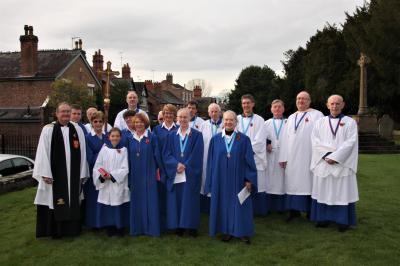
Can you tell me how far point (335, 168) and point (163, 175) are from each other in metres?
2.93

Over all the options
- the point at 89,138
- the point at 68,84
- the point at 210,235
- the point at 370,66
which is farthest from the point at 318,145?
the point at 370,66

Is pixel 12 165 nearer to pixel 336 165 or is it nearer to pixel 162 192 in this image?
pixel 162 192

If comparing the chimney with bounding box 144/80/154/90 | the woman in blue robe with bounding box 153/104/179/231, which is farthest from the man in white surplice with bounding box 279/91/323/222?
the chimney with bounding box 144/80/154/90

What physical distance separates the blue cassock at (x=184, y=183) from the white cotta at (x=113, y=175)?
69cm

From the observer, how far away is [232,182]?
6.18 m

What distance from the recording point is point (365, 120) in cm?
2247

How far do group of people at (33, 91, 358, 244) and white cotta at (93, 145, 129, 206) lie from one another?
16mm

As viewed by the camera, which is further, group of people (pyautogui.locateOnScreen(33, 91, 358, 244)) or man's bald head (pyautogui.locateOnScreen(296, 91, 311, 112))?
man's bald head (pyautogui.locateOnScreen(296, 91, 311, 112))

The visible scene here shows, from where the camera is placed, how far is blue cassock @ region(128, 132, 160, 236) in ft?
21.4

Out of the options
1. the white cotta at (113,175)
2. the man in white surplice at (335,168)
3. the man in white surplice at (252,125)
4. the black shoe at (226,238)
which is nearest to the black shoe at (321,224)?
the man in white surplice at (335,168)

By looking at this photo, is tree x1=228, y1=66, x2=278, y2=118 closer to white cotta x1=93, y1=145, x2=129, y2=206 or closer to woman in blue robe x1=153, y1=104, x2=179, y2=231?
woman in blue robe x1=153, y1=104, x2=179, y2=231

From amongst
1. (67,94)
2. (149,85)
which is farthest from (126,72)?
(67,94)

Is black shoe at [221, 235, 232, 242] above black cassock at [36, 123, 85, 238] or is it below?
below

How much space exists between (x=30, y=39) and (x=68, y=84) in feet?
25.4
